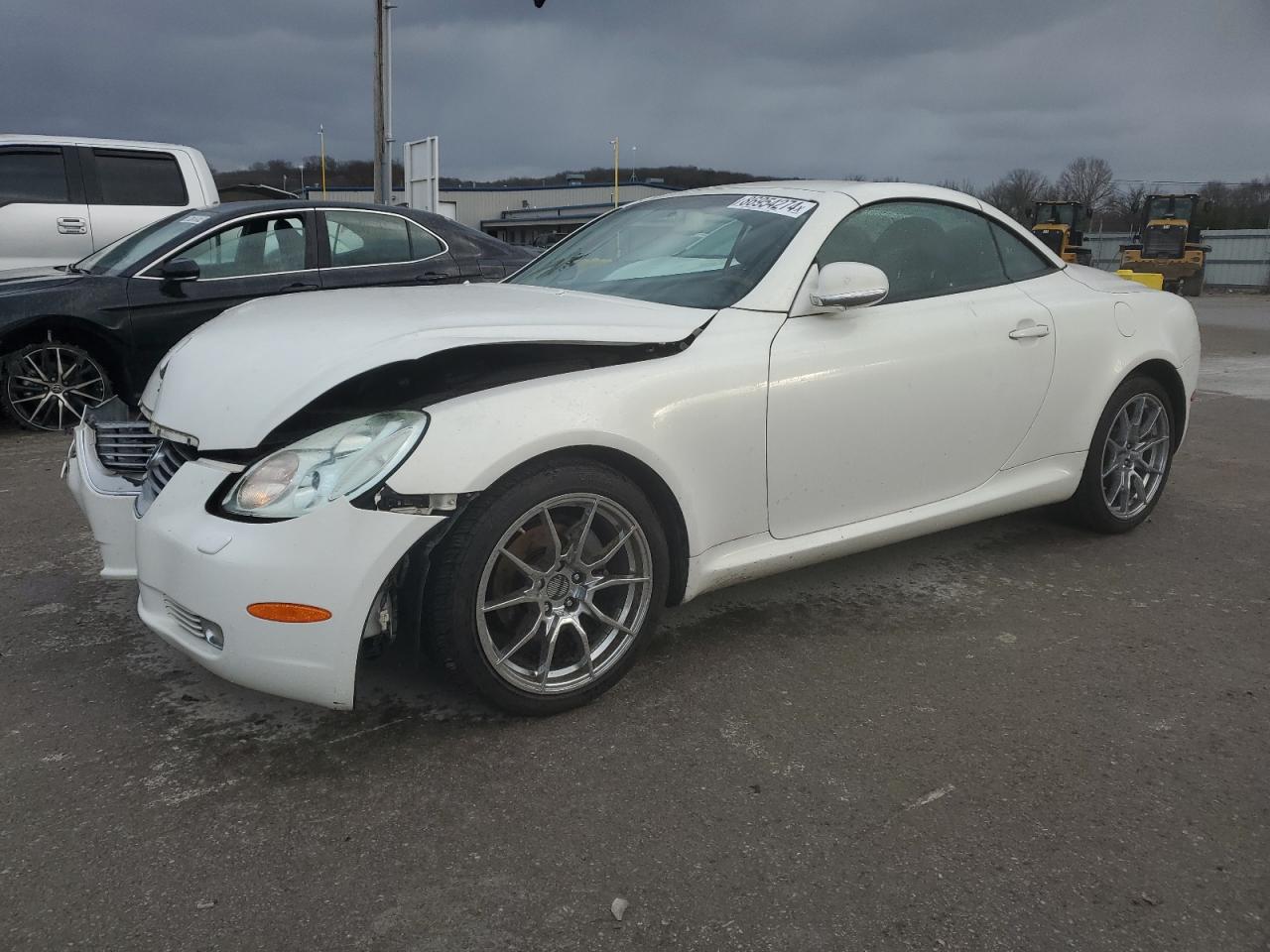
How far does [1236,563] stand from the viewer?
4184mm

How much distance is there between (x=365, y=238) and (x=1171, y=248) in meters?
29.6

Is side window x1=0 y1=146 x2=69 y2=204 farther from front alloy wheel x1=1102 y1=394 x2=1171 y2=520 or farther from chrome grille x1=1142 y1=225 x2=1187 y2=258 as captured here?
chrome grille x1=1142 y1=225 x2=1187 y2=258

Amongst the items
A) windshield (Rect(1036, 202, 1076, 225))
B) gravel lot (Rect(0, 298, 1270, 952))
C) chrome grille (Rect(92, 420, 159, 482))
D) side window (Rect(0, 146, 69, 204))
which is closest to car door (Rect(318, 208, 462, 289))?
side window (Rect(0, 146, 69, 204))

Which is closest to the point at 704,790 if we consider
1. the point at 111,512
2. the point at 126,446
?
the point at 111,512

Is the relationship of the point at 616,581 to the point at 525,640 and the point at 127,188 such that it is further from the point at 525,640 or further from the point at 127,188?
the point at 127,188

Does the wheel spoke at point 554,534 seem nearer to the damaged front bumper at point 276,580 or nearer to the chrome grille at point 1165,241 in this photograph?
the damaged front bumper at point 276,580

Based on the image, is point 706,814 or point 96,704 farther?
point 96,704

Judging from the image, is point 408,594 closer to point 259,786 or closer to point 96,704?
point 259,786

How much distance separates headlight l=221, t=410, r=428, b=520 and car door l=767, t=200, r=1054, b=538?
1138mm

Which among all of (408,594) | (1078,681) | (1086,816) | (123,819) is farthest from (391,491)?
(1078,681)

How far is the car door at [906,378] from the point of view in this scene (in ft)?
10.3

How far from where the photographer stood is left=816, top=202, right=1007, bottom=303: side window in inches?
138

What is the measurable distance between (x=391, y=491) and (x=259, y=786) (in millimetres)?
775

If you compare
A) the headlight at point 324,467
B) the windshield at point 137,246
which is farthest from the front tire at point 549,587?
the windshield at point 137,246
